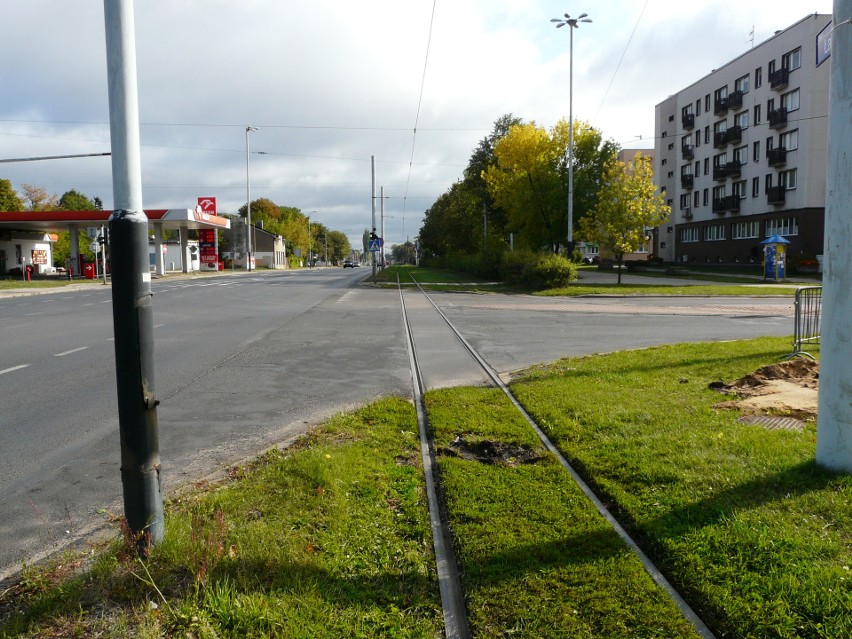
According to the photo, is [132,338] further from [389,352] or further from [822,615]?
[389,352]

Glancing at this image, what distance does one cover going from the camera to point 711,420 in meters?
Result: 6.66

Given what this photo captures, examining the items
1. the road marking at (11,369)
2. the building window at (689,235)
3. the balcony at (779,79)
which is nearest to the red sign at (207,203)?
the building window at (689,235)

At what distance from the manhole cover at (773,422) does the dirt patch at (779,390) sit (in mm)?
134

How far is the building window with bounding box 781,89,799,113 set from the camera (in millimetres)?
49656

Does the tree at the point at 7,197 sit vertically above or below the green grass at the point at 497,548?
above

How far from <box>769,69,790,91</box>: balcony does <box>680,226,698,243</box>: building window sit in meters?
16.8

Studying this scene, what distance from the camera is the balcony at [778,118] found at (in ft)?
166

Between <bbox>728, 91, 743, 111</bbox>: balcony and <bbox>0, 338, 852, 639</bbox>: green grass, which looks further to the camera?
<bbox>728, 91, 743, 111</bbox>: balcony

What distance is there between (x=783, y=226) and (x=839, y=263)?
52.4 meters

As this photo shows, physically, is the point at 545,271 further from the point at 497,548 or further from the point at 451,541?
the point at 497,548

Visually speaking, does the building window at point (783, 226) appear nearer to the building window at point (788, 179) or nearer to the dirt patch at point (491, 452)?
the building window at point (788, 179)

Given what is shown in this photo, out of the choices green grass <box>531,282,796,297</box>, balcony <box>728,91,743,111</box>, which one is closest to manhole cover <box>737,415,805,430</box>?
green grass <box>531,282,796,297</box>

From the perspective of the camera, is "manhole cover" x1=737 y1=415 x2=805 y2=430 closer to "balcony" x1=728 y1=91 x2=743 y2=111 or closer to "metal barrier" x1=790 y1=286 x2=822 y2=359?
"metal barrier" x1=790 y1=286 x2=822 y2=359

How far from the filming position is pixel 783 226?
51.4 metres
